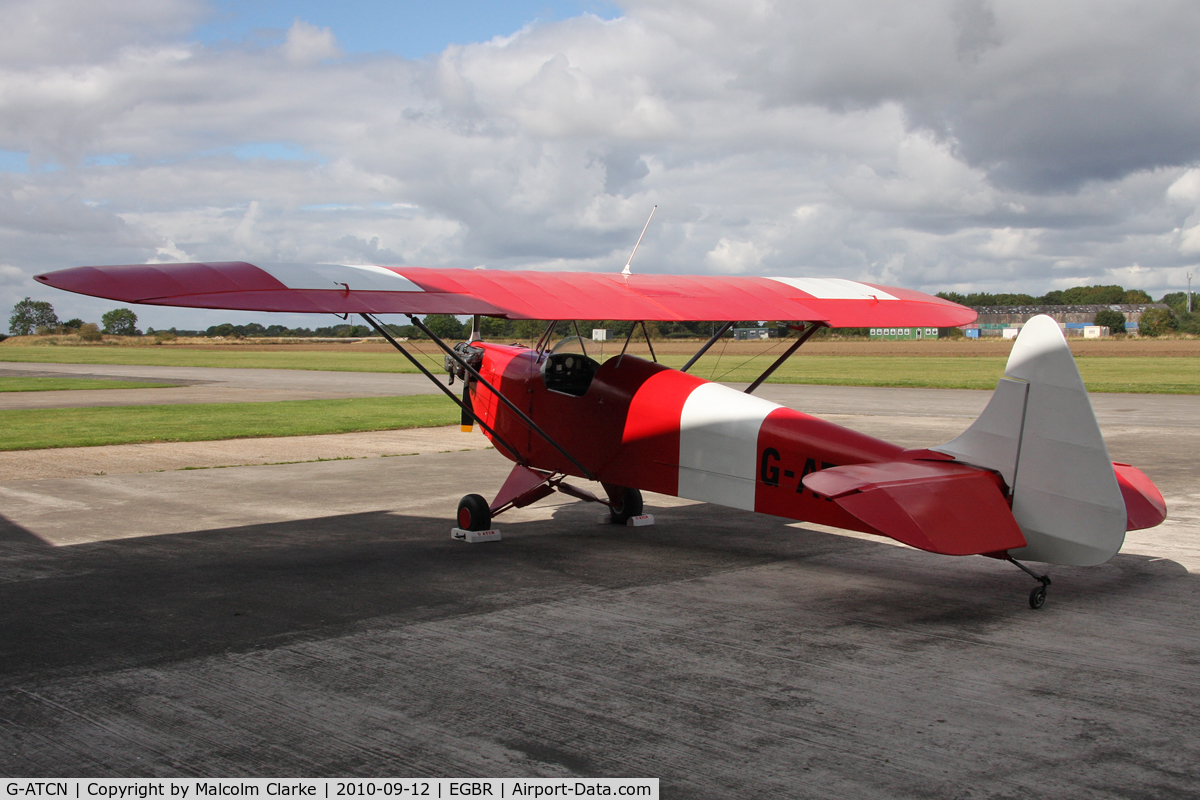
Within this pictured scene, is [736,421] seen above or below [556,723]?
above

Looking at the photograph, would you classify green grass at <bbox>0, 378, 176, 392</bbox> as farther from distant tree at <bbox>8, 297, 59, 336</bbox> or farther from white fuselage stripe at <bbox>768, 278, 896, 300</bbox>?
distant tree at <bbox>8, 297, 59, 336</bbox>

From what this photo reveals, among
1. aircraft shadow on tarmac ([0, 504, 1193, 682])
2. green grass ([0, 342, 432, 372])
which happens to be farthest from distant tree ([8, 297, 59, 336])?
aircraft shadow on tarmac ([0, 504, 1193, 682])

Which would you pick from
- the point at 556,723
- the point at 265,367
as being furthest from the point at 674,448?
the point at 265,367

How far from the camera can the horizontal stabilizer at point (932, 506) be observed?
5152 millimetres

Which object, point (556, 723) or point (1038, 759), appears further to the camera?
point (556, 723)

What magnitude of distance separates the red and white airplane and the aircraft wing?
2 centimetres

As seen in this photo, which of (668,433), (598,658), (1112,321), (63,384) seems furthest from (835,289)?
(1112,321)

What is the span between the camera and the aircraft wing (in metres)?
6.03

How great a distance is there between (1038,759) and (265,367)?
47904mm

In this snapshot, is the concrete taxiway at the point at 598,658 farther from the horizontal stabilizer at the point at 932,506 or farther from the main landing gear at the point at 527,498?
the horizontal stabilizer at the point at 932,506

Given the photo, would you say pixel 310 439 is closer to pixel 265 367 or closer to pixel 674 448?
pixel 674 448

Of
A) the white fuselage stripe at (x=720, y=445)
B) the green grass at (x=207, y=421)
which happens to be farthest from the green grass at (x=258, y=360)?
the white fuselage stripe at (x=720, y=445)

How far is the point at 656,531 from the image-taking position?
8.81 metres

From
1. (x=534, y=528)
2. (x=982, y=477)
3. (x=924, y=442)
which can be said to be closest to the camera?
(x=982, y=477)
